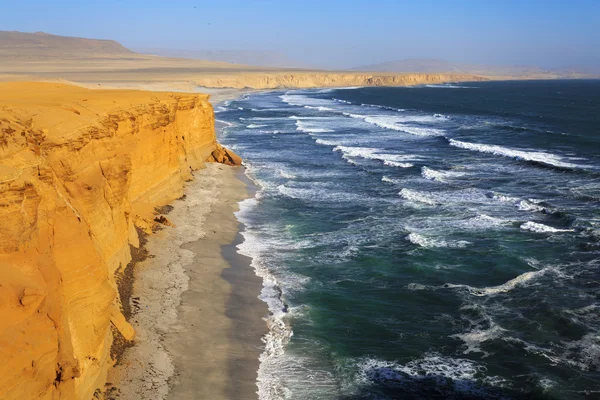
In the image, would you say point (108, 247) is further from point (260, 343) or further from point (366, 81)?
point (366, 81)

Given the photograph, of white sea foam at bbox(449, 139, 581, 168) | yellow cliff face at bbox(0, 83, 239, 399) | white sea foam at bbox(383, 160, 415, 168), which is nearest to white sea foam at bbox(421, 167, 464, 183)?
white sea foam at bbox(383, 160, 415, 168)

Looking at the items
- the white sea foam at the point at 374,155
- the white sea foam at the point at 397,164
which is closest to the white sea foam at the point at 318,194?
the white sea foam at the point at 397,164

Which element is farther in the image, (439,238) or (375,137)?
(375,137)

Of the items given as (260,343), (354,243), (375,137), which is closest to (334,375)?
(260,343)

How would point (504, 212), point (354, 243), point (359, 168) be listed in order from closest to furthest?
point (354, 243) < point (504, 212) < point (359, 168)

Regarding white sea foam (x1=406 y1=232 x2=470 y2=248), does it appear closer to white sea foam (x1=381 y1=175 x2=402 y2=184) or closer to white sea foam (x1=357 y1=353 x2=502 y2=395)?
white sea foam (x1=357 y1=353 x2=502 y2=395)

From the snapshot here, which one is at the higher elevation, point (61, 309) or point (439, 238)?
point (61, 309)
